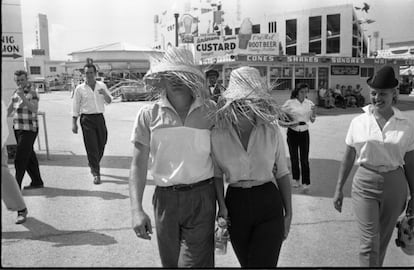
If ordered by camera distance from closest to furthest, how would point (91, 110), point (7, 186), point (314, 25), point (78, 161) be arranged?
point (7, 186), point (91, 110), point (78, 161), point (314, 25)

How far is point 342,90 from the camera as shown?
35.8 feet

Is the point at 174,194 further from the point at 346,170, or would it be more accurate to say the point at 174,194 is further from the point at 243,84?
the point at 346,170

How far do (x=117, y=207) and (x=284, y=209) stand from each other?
101 inches

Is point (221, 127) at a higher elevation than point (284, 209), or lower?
higher

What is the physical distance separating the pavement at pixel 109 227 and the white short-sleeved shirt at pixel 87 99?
93 centimetres

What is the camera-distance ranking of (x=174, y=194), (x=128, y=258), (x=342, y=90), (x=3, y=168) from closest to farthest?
(x=3, y=168) → (x=174, y=194) → (x=128, y=258) → (x=342, y=90)

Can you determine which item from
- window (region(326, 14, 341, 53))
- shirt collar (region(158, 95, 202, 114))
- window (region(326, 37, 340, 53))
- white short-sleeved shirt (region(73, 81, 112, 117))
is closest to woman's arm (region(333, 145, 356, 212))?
shirt collar (region(158, 95, 202, 114))

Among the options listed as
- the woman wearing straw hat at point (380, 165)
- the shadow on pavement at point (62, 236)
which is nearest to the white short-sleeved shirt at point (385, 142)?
the woman wearing straw hat at point (380, 165)

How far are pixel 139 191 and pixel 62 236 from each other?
5.99 feet

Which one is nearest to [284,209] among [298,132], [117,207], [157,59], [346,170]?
[346,170]

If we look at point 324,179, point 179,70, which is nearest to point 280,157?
point 179,70

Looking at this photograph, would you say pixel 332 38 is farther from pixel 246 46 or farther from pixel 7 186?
pixel 7 186

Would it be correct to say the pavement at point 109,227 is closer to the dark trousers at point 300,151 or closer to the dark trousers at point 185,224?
the dark trousers at point 300,151

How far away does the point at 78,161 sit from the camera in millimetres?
6789
